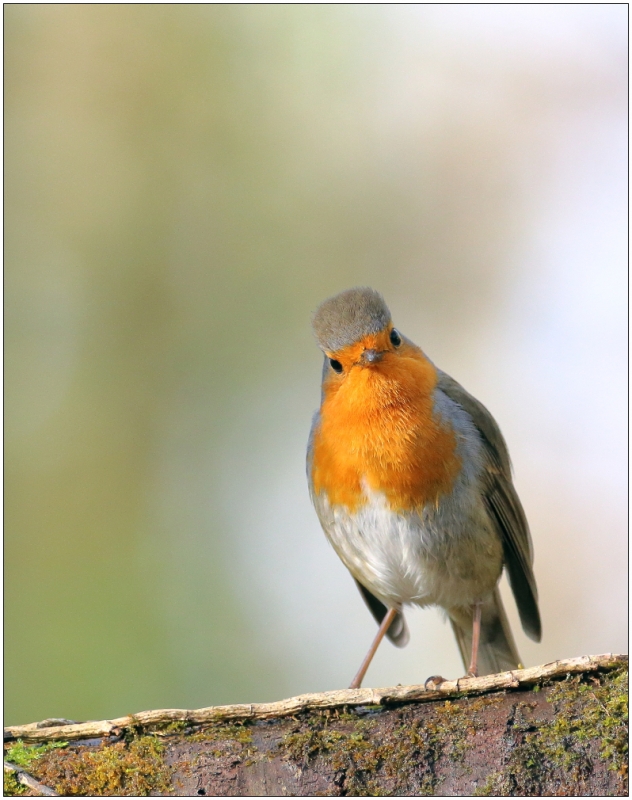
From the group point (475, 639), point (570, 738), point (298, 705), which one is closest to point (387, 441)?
point (475, 639)

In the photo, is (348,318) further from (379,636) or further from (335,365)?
(379,636)

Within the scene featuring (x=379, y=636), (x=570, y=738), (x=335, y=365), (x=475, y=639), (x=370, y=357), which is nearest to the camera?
(x=570, y=738)

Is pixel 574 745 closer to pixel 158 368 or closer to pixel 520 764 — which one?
pixel 520 764

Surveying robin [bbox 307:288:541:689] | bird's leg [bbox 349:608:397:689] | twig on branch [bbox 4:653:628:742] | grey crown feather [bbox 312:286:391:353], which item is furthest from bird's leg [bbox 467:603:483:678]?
grey crown feather [bbox 312:286:391:353]

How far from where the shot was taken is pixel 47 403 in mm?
7609

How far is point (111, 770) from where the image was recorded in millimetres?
2604

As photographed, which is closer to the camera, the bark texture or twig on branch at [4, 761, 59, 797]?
the bark texture

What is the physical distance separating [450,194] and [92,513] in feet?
15.8

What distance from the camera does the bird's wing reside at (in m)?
4.14

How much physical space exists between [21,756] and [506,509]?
2.65 m

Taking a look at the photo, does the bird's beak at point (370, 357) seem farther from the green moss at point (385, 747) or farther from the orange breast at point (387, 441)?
the green moss at point (385, 747)

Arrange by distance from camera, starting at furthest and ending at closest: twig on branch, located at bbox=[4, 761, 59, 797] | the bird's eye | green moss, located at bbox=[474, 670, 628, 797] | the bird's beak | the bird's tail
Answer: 1. the bird's tail
2. the bird's eye
3. the bird's beak
4. twig on branch, located at bbox=[4, 761, 59, 797]
5. green moss, located at bbox=[474, 670, 628, 797]

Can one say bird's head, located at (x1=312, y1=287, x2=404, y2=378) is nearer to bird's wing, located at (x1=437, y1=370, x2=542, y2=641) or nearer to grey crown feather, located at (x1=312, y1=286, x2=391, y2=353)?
grey crown feather, located at (x1=312, y1=286, x2=391, y2=353)

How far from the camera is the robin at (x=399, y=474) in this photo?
3738mm
